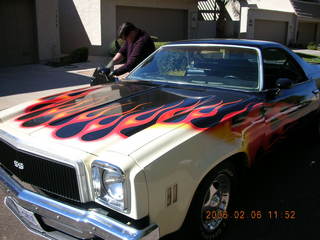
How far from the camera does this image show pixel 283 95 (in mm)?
3857

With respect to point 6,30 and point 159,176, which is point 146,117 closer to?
point 159,176

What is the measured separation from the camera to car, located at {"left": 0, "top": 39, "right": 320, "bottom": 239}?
89.0 inches

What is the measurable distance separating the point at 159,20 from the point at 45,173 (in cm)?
1887

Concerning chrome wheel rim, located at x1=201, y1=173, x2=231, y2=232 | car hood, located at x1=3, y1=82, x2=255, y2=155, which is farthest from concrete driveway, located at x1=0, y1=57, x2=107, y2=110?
chrome wheel rim, located at x1=201, y1=173, x2=231, y2=232

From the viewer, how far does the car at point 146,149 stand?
89.0 inches

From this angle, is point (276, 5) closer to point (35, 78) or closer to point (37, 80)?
point (35, 78)

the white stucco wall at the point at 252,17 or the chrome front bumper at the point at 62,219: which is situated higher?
the white stucco wall at the point at 252,17

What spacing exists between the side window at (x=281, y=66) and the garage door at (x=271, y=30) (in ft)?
76.5

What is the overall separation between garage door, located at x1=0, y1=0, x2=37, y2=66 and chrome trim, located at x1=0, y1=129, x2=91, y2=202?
12.0 metres

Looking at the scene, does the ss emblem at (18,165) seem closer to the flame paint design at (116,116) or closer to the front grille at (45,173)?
the front grille at (45,173)

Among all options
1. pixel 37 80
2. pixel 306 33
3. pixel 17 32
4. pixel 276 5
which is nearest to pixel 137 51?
pixel 37 80

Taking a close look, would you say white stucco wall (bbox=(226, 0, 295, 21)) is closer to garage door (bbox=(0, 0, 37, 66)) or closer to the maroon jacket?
garage door (bbox=(0, 0, 37, 66))
